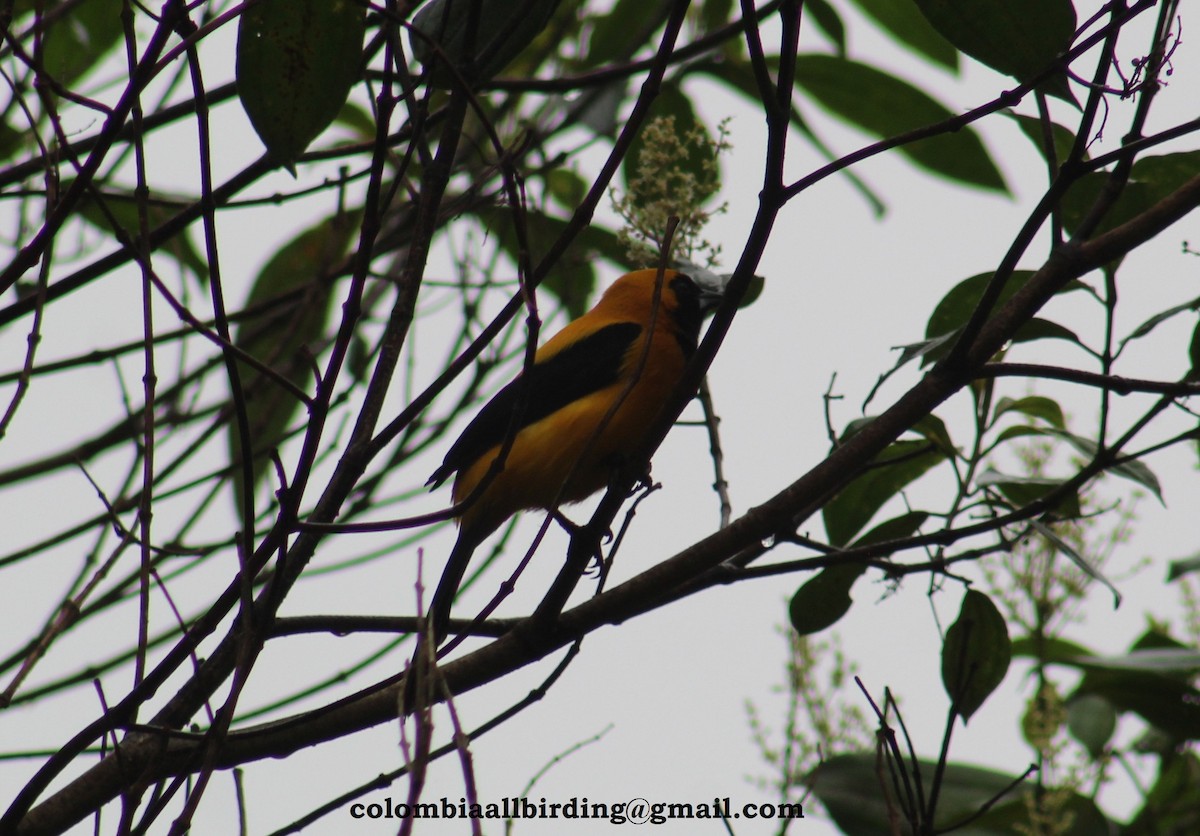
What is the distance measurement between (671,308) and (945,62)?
152 cm

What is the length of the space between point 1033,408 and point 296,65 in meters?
2.29

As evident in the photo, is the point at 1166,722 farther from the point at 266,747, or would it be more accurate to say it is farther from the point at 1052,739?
the point at 266,747

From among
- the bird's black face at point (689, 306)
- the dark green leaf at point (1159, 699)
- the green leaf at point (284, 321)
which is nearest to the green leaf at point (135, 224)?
the green leaf at point (284, 321)

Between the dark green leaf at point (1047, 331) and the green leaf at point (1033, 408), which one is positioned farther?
the green leaf at point (1033, 408)

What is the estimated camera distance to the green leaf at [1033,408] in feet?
12.1

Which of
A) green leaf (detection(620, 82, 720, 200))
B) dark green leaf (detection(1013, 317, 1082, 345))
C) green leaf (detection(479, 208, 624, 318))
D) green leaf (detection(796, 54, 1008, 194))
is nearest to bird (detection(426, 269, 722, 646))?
green leaf (detection(479, 208, 624, 318))

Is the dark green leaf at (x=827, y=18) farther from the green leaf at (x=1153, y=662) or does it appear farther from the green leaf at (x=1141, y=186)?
the green leaf at (x=1153, y=662)

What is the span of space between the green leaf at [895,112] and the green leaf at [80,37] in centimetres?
235

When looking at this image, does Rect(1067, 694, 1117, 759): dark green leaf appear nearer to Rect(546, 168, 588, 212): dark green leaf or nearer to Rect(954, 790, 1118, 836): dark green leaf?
Rect(954, 790, 1118, 836): dark green leaf

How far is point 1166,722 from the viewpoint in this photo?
12.9 feet

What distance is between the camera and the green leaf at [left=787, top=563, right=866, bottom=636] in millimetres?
3586

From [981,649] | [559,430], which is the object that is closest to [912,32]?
[559,430]

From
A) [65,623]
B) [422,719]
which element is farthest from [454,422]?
[422,719]

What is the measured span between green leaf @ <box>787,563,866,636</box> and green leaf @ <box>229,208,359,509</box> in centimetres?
172
